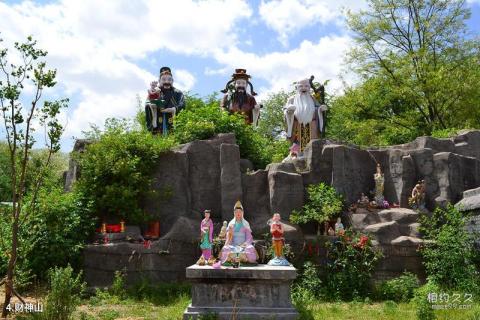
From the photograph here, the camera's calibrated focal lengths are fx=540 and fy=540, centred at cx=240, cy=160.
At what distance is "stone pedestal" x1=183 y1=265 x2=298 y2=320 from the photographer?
385 inches

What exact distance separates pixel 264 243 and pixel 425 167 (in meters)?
5.34

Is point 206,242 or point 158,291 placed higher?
point 206,242

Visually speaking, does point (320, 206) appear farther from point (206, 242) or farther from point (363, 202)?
point (206, 242)

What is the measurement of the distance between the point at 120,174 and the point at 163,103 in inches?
209

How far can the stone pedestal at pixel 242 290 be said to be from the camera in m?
9.77

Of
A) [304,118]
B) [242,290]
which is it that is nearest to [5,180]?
[304,118]

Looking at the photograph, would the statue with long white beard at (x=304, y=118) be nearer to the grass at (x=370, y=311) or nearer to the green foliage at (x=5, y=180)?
the grass at (x=370, y=311)

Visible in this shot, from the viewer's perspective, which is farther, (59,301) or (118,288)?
(118,288)

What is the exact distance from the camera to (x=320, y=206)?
13930mm

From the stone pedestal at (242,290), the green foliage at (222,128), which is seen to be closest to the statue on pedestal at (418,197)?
the green foliage at (222,128)

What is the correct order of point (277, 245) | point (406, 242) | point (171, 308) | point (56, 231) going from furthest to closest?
1. point (56, 231)
2. point (406, 242)
3. point (171, 308)
4. point (277, 245)

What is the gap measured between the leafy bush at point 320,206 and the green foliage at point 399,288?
2.27m

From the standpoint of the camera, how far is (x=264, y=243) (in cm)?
1297

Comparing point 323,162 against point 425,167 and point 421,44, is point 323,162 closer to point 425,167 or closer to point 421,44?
point 425,167
